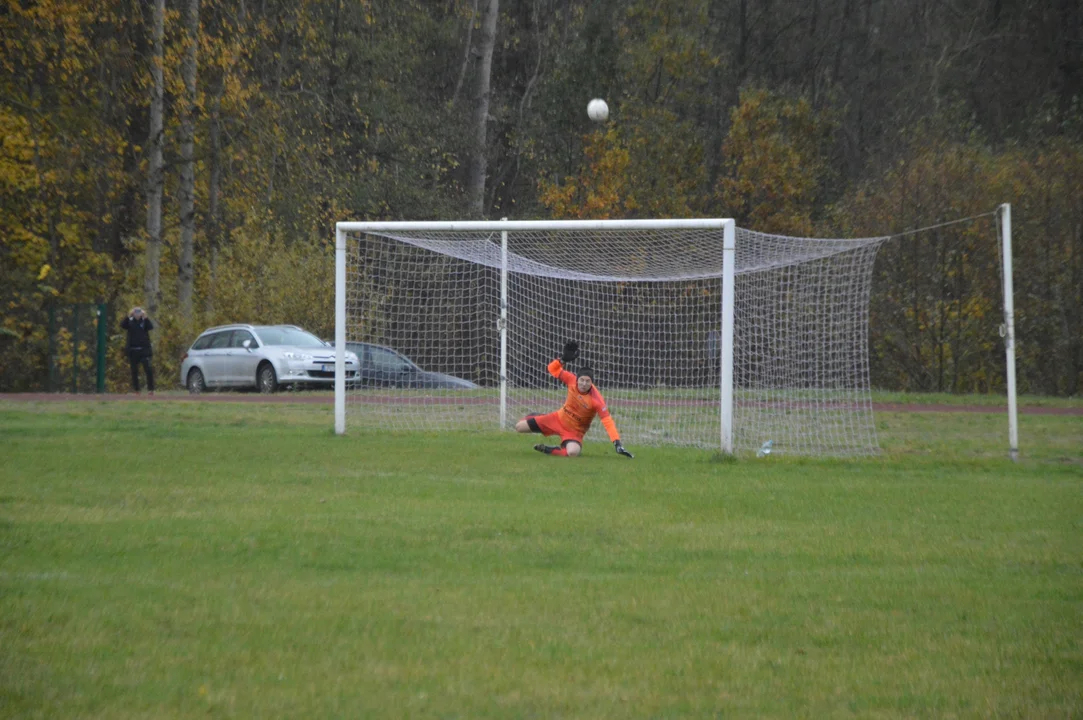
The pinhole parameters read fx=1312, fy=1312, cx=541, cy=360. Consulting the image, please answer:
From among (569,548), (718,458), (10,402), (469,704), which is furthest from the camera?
(10,402)

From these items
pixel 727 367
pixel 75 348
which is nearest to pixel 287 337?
pixel 75 348

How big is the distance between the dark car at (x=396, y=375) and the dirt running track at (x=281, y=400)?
2.86ft

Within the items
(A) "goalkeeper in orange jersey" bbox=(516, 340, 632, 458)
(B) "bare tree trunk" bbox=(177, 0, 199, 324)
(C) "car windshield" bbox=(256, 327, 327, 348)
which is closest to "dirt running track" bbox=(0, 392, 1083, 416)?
(C) "car windshield" bbox=(256, 327, 327, 348)

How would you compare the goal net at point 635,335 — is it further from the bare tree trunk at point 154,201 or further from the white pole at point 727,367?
the bare tree trunk at point 154,201

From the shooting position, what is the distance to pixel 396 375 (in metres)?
23.6

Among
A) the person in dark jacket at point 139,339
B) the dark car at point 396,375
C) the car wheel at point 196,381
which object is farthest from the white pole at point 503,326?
the car wheel at point 196,381

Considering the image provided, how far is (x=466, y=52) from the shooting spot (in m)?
47.2

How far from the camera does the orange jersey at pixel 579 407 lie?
558 inches

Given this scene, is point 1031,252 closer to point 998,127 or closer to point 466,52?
point 998,127

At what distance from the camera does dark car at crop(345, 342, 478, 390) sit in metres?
23.4

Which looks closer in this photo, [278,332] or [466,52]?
[278,332]

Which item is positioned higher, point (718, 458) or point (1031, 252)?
point (1031, 252)

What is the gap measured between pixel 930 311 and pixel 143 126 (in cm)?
2149

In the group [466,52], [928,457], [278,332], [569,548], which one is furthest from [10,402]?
[466,52]
